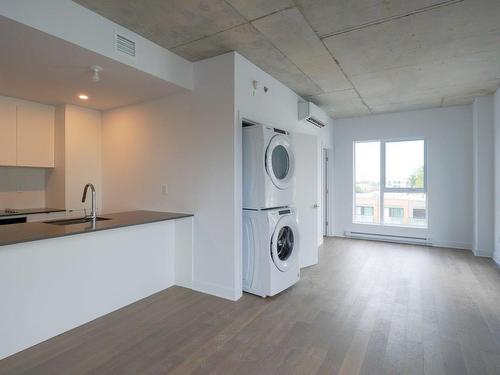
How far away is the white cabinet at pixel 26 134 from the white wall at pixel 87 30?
226 cm

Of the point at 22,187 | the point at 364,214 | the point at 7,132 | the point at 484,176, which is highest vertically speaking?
the point at 7,132

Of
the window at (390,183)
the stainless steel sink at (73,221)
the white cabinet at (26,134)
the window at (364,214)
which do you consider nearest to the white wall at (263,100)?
the stainless steel sink at (73,221)

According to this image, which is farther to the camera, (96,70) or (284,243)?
(284,243)

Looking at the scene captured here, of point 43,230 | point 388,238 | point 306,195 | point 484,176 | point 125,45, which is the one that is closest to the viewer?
point 43,230

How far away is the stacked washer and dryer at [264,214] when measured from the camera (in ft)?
10.1

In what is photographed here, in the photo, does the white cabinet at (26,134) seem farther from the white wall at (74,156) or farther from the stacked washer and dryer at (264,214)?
the stacked washer and dryer at (264,214)

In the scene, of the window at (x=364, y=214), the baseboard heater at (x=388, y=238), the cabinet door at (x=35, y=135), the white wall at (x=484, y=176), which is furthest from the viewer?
the window at (x=364, y=214)

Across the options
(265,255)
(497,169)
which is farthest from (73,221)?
(497,169)

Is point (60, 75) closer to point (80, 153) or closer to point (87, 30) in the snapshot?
point (87, 30)

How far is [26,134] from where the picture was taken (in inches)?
155

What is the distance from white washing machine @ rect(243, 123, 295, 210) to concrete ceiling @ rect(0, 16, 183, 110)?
1.11m

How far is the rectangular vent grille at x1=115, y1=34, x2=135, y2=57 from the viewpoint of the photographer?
255 centimetres

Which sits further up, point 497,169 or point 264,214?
point 497,169

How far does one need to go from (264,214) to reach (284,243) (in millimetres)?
583
